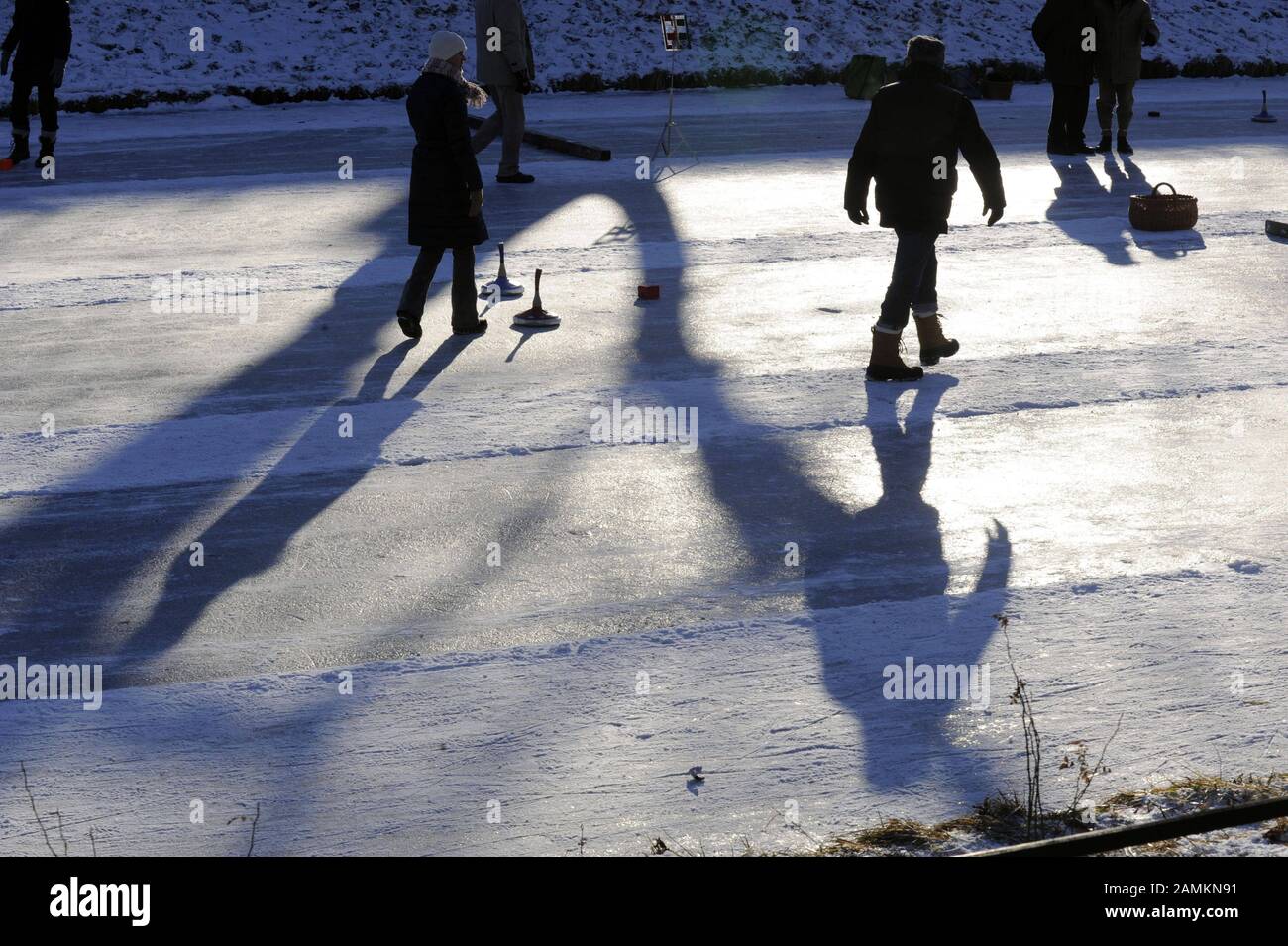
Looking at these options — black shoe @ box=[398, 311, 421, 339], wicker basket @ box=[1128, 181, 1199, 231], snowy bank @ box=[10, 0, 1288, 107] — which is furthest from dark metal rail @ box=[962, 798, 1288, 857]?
snowy bank @ box=[10, 0, 1288, 107]

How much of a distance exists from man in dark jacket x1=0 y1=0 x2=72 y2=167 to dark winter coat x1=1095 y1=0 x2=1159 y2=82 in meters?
10.6

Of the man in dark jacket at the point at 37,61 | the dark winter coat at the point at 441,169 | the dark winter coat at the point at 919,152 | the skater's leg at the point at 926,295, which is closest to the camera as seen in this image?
the dark winter coat at the point at 919,152

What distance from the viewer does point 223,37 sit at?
2427cm

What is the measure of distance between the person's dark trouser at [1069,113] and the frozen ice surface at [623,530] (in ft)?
11.2

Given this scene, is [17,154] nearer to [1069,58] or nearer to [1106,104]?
[1069,58]

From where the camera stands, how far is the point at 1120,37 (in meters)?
16.5

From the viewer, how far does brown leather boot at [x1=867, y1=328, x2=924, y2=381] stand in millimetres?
9180

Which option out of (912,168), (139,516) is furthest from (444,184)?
(139,516)

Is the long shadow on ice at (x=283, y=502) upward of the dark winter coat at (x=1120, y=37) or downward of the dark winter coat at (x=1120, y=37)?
downward

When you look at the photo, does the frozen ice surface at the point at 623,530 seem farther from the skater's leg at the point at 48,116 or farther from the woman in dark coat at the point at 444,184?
the skater's leg at the point at 48,116

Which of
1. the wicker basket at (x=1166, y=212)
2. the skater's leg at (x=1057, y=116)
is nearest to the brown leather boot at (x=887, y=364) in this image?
the wicker basket at (x=1166, y=212)

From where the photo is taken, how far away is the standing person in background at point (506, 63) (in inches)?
593

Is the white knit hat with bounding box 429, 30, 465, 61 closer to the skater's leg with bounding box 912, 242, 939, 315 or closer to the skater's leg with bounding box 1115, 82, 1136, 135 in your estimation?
the skater's leg with bounding box 912, 242, 939, 315
